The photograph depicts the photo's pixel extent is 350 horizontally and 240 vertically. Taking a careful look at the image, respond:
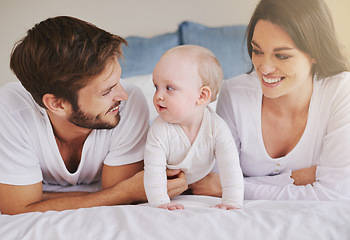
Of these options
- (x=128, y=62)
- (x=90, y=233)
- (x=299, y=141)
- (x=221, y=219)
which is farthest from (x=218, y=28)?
(x=90, y=233)

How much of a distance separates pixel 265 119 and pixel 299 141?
0.39 ft

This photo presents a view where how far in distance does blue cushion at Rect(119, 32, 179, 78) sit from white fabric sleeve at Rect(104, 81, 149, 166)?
35cm

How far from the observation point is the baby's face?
0.93 metres

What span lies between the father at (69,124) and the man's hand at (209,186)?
79 mm

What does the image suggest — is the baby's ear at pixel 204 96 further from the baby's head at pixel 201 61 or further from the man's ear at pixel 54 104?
the man's ear at pixel 54 104

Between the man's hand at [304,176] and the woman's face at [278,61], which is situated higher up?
the woman's face at [278,61]

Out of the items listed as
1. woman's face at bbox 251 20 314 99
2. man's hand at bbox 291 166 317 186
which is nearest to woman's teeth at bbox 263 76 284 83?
woman's face at bbox 251 20 314 99

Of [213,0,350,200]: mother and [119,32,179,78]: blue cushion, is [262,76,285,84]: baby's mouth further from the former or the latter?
[119,32,179,78]: blue cushion

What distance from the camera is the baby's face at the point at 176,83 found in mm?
932

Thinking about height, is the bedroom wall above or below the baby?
above

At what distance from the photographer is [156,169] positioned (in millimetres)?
981

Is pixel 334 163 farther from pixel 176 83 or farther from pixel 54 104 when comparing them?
pixel 54 104

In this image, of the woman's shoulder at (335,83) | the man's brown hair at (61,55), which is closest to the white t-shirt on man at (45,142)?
the man's brown hair at (61,55)

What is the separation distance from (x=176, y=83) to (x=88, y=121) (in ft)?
0.92
